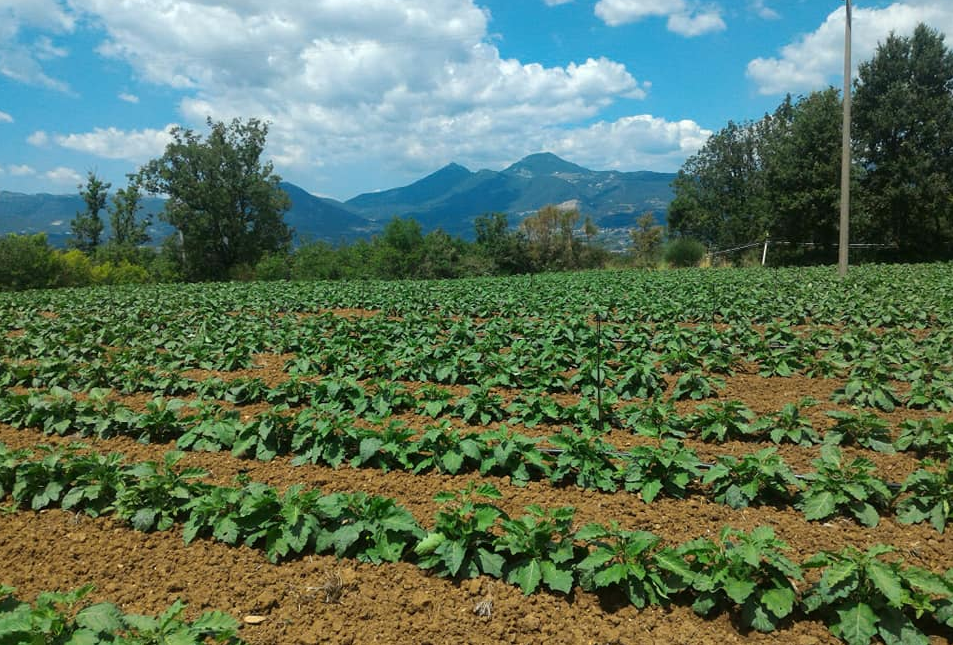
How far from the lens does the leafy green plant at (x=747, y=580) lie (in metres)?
2.64

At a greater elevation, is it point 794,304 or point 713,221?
point 713,221

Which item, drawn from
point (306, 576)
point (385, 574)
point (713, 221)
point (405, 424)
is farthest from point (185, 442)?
point (713, 221)

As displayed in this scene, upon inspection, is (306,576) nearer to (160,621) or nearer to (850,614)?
(160,621)

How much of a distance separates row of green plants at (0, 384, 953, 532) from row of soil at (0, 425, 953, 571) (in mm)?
77

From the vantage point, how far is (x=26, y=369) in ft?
24.6

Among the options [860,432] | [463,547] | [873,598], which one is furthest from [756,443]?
[463,547]

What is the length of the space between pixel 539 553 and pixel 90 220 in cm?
6580

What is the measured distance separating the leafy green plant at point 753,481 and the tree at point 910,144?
32.4 m

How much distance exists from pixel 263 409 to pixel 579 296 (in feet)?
30.9

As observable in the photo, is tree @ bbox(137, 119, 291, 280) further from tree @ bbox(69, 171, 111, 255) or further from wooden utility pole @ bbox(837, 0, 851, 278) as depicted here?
wooden utility pole @ bbox(837, 0, 851, 278)

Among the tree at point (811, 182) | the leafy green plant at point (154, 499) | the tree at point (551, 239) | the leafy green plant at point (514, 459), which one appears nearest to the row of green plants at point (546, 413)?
the leafy green plant at point (514, 459)

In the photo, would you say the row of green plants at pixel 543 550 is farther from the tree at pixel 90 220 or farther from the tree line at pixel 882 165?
the tree at pixel 90 220

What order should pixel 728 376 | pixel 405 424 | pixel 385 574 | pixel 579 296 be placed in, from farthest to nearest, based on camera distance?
pixel 579 296
pixel 728 376
pixel 405 424
pixel 385 574

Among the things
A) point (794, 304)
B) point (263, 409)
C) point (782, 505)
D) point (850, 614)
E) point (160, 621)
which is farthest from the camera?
point (794, 304)
